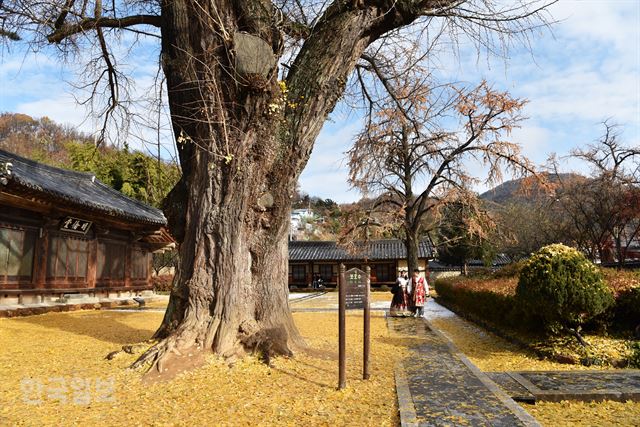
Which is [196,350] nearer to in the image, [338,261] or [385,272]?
[385,272]

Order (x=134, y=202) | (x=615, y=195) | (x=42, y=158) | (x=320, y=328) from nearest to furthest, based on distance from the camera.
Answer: (x=320, y=328) < (x=134, y=202) < (x=615, y=195) < (x=42, y=158)

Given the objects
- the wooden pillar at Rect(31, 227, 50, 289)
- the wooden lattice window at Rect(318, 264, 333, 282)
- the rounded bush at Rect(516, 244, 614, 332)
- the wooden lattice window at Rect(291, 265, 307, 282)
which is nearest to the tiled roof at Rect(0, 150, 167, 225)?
the wooden pillar at Rect(31, 227, 50, 289)

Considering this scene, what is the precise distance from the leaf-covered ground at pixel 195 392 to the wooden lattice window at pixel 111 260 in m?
10.2

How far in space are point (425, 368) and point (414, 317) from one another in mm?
7778

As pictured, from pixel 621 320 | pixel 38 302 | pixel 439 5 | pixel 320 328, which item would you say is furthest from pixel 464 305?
pixel 38 302

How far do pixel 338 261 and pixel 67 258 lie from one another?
25.7 meters

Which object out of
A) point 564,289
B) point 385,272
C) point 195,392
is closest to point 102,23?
point 195,392

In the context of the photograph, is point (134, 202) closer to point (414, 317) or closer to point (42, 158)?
point (414, 317)

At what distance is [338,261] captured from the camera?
38156 millimetres

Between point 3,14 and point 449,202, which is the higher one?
point 3,14

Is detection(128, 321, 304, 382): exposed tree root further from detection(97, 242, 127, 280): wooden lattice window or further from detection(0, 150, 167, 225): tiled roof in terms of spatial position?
detection(97, 242, 127, 280): wooden lattice window

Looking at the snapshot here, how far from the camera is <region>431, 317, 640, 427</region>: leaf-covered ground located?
4371 millimetres

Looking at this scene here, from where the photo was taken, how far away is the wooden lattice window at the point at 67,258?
13781mm

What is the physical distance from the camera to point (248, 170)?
232 inches
